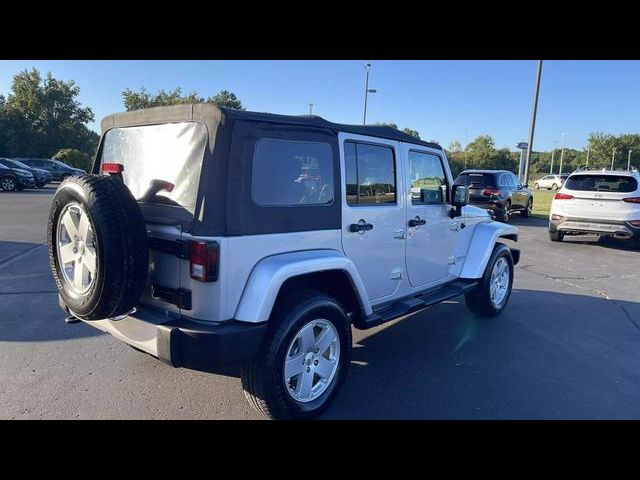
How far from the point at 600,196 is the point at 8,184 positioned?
80.8ft

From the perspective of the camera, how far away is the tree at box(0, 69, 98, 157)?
39.1 m

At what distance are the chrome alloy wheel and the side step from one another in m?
0.46

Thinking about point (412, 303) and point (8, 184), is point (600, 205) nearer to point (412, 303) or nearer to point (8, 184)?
point (412, 303)

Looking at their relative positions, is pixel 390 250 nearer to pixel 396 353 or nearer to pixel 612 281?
pixel 396 353

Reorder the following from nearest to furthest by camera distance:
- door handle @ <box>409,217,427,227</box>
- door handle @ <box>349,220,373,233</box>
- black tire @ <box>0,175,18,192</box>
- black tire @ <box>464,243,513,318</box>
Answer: door handle @ <box>349,220,373,233</box>, door handle @ <box>409,217,427,227</box>, black tire @ <box>464,243,513,318</box>, black tire @ <box>0,175,18,192</box>

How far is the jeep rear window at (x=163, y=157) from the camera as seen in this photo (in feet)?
8.58

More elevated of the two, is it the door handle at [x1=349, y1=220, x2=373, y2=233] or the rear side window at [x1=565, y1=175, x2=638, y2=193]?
the rear side window at [x1=565, y1=175, x2=638, y2=193]

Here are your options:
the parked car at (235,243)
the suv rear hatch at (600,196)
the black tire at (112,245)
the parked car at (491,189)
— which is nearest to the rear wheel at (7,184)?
the parked car at (491,189)

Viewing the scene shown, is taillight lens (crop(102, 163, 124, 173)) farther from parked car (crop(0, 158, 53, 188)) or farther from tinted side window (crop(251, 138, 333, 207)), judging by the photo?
parked car (crop(0, 158, 53, 188))

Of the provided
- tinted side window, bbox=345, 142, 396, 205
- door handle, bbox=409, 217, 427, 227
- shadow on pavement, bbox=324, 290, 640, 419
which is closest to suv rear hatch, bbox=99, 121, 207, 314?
tinted side window, bbox=345, 142, 396, 205

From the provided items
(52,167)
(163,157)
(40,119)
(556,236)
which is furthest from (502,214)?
(40,119)
